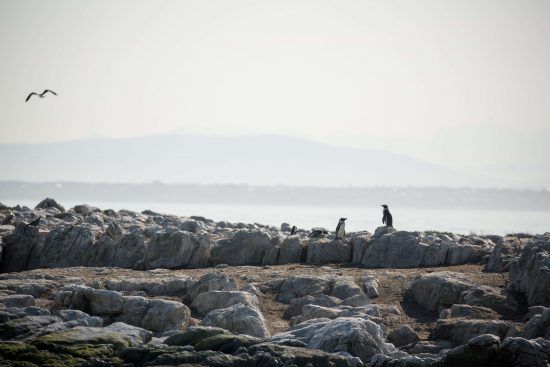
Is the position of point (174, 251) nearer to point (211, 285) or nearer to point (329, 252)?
point (211, 285)

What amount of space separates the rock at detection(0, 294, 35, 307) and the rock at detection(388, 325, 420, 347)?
32.7 feet

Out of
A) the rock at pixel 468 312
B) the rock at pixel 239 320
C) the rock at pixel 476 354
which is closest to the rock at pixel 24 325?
the rock at pixel 239 320

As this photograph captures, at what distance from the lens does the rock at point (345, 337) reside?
21625 millimetres

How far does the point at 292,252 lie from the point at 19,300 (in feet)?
37.6

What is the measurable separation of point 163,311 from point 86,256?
9.86m

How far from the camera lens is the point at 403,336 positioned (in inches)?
963

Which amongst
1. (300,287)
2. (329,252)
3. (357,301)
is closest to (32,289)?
(300,287)

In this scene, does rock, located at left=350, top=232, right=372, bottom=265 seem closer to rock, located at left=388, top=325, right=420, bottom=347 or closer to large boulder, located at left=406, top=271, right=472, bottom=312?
large boulder, located at left=406, top=271, right=472, bottom=312

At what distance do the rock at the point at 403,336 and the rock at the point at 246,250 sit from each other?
388 inches

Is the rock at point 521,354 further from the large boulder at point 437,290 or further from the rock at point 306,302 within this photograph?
the rock at point 306,302

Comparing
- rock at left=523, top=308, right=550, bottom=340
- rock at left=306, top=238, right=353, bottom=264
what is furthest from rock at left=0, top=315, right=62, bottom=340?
rock at left=306, top=238, right=353, bottom=264

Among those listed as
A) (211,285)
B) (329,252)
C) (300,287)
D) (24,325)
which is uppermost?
(329,252)

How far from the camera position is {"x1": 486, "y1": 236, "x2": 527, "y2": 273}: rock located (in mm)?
31078

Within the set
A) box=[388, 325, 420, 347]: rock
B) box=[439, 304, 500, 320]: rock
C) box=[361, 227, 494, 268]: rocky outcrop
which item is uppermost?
box=[361, 227, 494, 268]: rocky outcrop
